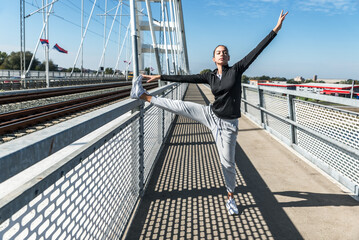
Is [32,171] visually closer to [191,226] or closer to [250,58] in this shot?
[191,226]

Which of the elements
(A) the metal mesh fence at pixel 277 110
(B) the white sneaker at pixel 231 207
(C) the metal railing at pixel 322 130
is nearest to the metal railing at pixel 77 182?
(B) the white sneaker at pixel 231 207

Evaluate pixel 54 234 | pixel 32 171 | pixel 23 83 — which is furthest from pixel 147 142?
pixel 23 83

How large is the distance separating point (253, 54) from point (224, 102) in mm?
546

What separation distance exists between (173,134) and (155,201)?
143 inches

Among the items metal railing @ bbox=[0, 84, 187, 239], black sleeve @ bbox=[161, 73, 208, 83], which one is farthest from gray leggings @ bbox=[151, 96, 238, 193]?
metal railing @ bbox=[0, 84, 187, 239]

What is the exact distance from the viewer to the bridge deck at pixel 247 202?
2.56 metres

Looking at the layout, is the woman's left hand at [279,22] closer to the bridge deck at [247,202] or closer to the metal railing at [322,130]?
the metal railing at [322,130]

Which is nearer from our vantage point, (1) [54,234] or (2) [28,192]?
(2) [28,192]

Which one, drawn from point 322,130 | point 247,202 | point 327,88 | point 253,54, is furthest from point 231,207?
point 327,88

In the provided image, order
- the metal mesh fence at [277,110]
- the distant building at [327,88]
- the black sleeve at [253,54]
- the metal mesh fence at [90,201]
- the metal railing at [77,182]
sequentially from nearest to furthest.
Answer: the metal railing at [77,182] < the metal mesh fence at [90,201] < the black sleeve at [253,54] < the metal mesh fence at [277,110] < the distant building at [327,88]

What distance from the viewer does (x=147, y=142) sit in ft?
12.5

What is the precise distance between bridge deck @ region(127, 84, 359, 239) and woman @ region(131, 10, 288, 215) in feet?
0.95

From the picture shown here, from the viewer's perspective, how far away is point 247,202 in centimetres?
315

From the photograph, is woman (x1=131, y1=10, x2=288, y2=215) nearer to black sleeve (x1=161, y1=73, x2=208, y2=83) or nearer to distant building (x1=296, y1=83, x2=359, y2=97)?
black sleeve (x1=161, y1=73, x2=208, y2=83)
